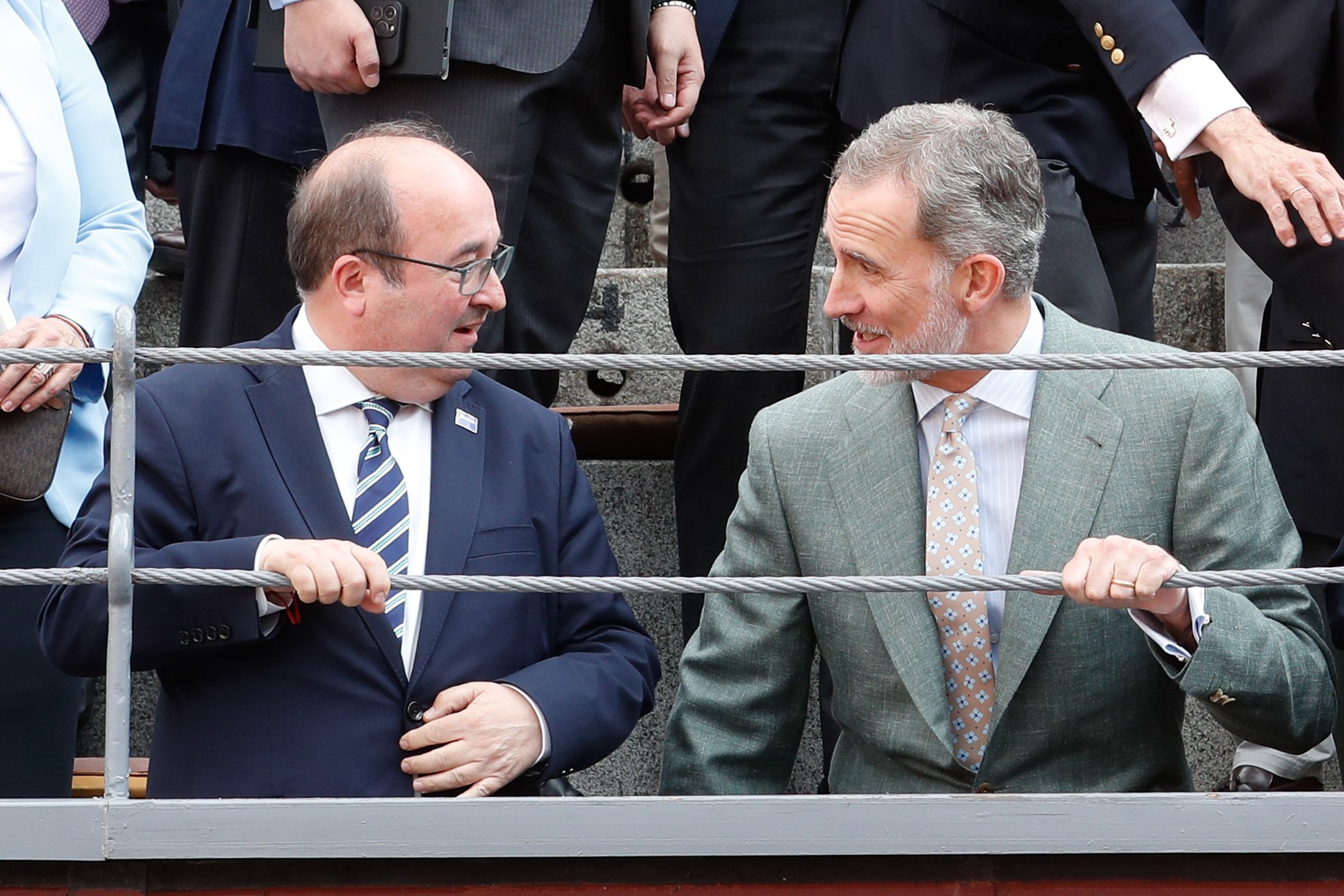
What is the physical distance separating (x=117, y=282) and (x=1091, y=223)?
1524 millimetres

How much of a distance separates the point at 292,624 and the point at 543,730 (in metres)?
0.32

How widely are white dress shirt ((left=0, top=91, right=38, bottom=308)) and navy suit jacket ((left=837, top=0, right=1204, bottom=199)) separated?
1275 millimetres

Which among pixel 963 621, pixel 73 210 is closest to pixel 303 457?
pixel 73 210

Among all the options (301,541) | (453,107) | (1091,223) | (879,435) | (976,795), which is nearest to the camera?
(976,795)

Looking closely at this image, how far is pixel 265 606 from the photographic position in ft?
6.72

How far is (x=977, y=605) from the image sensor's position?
2.33 m

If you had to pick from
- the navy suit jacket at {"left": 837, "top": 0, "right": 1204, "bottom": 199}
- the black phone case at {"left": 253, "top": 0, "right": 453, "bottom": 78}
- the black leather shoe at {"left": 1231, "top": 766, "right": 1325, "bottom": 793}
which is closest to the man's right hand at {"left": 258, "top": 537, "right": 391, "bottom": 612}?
the black phone case at {"left": 253, "top": 0, "right": 453, "bottom": 78}

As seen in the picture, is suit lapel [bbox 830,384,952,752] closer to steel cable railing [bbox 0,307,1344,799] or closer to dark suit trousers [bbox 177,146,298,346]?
steel cable railing [bbox 0,307,1344,799]

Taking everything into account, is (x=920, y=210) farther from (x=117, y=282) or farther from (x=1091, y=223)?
(x=117, y=282)

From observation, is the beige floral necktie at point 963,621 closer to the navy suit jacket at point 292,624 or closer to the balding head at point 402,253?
the navy suit jacket at point 292,624

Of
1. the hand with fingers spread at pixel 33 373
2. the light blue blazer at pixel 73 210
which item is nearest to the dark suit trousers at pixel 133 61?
the light blue blazer at pixel 73 210

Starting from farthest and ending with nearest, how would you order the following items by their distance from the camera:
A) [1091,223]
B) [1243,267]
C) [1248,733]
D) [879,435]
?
1. [1243,267]
2. [1091,223]
3. [879,435]
4. [1248,733]

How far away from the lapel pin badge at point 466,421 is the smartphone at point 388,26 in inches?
22.2

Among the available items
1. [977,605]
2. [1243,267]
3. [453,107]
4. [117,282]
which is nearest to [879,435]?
[977,605]
